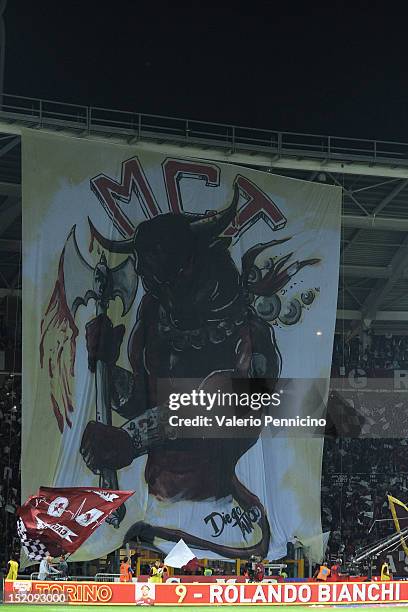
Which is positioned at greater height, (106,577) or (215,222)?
(215,222)

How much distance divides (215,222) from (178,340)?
11.8 ft

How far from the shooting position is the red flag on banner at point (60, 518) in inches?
980

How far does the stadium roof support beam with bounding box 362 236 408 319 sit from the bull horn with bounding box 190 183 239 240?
9.15 m

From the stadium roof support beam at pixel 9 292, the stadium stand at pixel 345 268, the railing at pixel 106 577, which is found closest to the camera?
the railing at pixel 106 577

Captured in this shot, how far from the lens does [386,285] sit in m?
39.9

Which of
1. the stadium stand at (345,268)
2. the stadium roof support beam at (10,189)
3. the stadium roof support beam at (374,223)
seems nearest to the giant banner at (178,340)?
the stadium stand at (345,268)

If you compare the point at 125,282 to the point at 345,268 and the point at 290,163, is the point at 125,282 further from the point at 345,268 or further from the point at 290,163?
the point at 345,268

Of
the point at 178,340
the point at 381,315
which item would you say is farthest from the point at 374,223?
the point at 178,340

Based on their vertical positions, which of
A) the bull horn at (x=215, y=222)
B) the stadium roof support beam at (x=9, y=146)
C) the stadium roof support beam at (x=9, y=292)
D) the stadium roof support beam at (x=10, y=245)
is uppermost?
the stadium roof support beam at (x=9, y=146)

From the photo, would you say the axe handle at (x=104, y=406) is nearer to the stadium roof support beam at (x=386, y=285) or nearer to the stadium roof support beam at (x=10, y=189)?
the stadium roof support beam at (x=10, y=189)

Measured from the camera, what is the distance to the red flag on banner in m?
24.9

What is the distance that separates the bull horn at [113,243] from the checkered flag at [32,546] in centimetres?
803

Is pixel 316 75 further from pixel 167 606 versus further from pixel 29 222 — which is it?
pixel 167 606

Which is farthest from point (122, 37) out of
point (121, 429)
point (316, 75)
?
point (121, 429)
